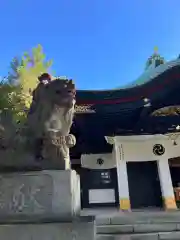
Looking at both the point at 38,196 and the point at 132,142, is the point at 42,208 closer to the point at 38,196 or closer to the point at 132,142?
the point at 38,196

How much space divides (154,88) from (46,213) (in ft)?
27.9

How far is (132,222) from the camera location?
5055mm

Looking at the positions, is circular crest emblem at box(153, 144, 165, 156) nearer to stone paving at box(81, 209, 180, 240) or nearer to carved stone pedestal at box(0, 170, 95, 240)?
stone paving at box(81, 209, 180, 240)

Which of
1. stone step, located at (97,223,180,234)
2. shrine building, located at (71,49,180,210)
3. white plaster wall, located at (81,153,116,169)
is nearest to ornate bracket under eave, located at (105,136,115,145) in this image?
shrine building, located at (71,49,180,210)

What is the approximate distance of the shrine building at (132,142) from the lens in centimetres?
1040

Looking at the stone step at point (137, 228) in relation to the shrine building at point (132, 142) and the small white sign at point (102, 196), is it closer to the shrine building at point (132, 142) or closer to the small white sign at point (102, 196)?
the shrine building at point (132, 142)

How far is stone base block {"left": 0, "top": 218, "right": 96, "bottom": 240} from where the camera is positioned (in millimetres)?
2797

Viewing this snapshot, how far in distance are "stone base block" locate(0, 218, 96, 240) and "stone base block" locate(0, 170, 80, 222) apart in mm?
125

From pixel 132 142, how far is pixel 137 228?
641 centimetres

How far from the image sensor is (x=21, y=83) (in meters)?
8.91

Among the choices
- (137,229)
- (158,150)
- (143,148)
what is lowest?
(137,229)

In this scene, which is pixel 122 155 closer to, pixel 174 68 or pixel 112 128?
pixel 112 128

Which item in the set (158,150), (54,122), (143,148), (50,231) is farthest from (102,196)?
(50,231)

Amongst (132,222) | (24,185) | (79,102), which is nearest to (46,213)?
(24,185)
